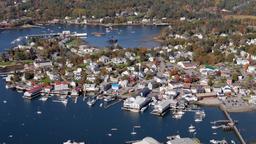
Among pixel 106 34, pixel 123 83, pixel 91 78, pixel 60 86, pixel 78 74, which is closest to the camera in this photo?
pixel 60 86

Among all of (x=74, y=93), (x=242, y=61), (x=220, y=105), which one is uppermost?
(x=242, y=61)

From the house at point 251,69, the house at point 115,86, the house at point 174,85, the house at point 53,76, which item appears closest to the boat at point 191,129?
the house at point 174,85

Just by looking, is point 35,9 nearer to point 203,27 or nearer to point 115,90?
point 203,27

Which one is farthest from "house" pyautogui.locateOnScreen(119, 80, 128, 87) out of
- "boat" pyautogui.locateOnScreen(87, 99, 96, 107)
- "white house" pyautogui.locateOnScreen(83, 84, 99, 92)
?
"boat" pyautogui.locateOnScreen(87, 99, 96, 107)

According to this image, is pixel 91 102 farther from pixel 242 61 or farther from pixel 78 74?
pixel 242 61

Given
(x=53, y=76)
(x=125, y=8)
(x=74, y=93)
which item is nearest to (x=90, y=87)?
(x=74, y=93)
